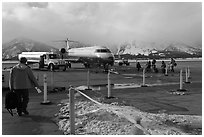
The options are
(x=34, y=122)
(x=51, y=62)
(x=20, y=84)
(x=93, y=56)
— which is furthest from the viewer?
(x=93, y=56)

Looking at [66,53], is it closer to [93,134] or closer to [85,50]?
[85,50]

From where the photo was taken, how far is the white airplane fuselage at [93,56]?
103 feet

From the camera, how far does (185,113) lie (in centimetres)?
708

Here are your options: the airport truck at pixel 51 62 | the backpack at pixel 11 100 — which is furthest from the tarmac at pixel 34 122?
the airport truck at pixel 51 62

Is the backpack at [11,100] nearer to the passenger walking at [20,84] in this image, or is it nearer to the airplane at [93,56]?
the passenger walking at [20,84]

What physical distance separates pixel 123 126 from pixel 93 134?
2.31 ft

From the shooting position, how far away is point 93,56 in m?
33.1

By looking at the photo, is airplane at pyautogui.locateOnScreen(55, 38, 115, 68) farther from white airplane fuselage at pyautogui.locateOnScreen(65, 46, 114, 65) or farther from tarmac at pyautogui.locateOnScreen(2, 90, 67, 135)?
tarmac at pyautogui.locateOnScreen(2, 90, 67, 135)

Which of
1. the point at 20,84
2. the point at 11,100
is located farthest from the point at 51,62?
the point at 11,100

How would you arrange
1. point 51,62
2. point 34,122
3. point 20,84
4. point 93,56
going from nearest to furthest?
1. point 34,122
2. point 20,84
3. point 51,62
4. point 93,56

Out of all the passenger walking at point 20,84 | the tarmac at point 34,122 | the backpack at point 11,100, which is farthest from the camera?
the passenger walking at point 20,84

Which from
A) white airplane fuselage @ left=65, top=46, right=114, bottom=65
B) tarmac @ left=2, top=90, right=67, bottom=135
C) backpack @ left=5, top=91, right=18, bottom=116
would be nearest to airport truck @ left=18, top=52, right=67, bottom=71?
white airplane fuselage @ left=65, top=46, right=114, bottom=65

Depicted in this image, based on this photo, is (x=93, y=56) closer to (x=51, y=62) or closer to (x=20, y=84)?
(x=51, y=62)

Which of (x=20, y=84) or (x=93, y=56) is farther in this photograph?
(x=93, y=56)
